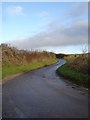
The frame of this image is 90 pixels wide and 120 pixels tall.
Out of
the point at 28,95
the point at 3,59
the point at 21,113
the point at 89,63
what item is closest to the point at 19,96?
the point at 28,95

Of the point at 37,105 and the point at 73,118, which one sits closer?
the point at 73,118

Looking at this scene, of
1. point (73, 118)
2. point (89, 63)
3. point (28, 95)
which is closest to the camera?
point (73, 118)

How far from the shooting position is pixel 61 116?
8.70m

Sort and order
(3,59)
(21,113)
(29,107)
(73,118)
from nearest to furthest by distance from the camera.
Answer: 1. (73,118)
2. (21,113)
3. (29,107)
4. (3,59)

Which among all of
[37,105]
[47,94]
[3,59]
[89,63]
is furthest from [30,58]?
[37,105]

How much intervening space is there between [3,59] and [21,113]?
25645 mm

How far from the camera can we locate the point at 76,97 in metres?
12.2

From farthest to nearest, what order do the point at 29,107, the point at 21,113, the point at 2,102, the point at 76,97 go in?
the point at 76,97
the point at 2,102
the point at 29,107
the point at 21,113

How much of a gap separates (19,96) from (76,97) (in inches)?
116

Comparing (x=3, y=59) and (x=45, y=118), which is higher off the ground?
(x=3, y=59)

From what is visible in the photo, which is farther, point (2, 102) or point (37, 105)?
point (2, 102)

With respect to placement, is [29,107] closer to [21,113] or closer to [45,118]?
[21,113]

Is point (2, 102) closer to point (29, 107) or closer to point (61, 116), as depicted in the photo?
point (29, 107)

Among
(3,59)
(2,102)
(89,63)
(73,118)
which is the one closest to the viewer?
(73,118)
